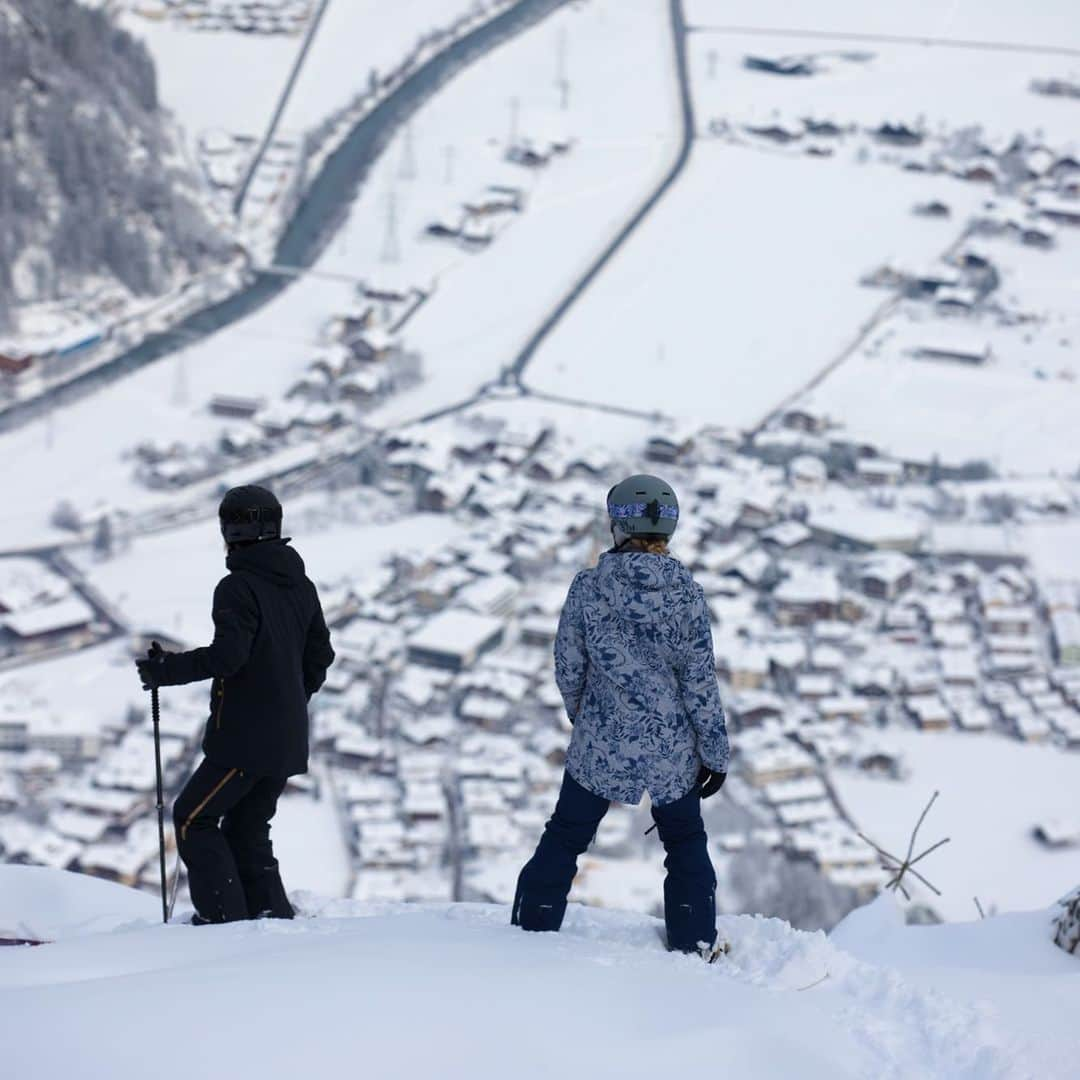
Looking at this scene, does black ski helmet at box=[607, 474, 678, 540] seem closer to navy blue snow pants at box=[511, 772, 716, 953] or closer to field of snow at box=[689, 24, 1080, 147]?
navy blue snow pants at box=[511, 772, 716, 953]

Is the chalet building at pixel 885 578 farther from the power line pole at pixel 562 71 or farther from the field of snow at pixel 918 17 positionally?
the field of snow at pixel 918 17

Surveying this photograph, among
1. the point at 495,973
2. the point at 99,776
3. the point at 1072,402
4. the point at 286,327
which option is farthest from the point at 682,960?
the point at 286,327

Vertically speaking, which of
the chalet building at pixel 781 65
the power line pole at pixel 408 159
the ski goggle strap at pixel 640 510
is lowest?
the power line pole at pixel 408 159

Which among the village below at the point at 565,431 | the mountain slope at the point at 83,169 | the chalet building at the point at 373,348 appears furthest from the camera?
the mountain slope at the point at 83,169

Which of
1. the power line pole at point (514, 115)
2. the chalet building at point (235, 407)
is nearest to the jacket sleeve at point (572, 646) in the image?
the chalet building at point (235, 407)

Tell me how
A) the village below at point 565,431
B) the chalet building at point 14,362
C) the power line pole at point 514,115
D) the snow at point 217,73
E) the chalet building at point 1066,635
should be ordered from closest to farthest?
the village below at point 565,431
the chalet building at point 1066,635
the chalet building at point 14,362
the power line pole at point 514,115
the snow at point 217,73

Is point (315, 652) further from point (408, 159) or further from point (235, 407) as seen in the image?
point (408, 159)

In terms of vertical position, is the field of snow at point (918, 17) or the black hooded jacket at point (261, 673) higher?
the black hooded jacket at point (261, 673)

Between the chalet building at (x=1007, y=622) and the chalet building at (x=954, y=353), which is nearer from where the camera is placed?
the chalet building at (x=1007, y=622)
